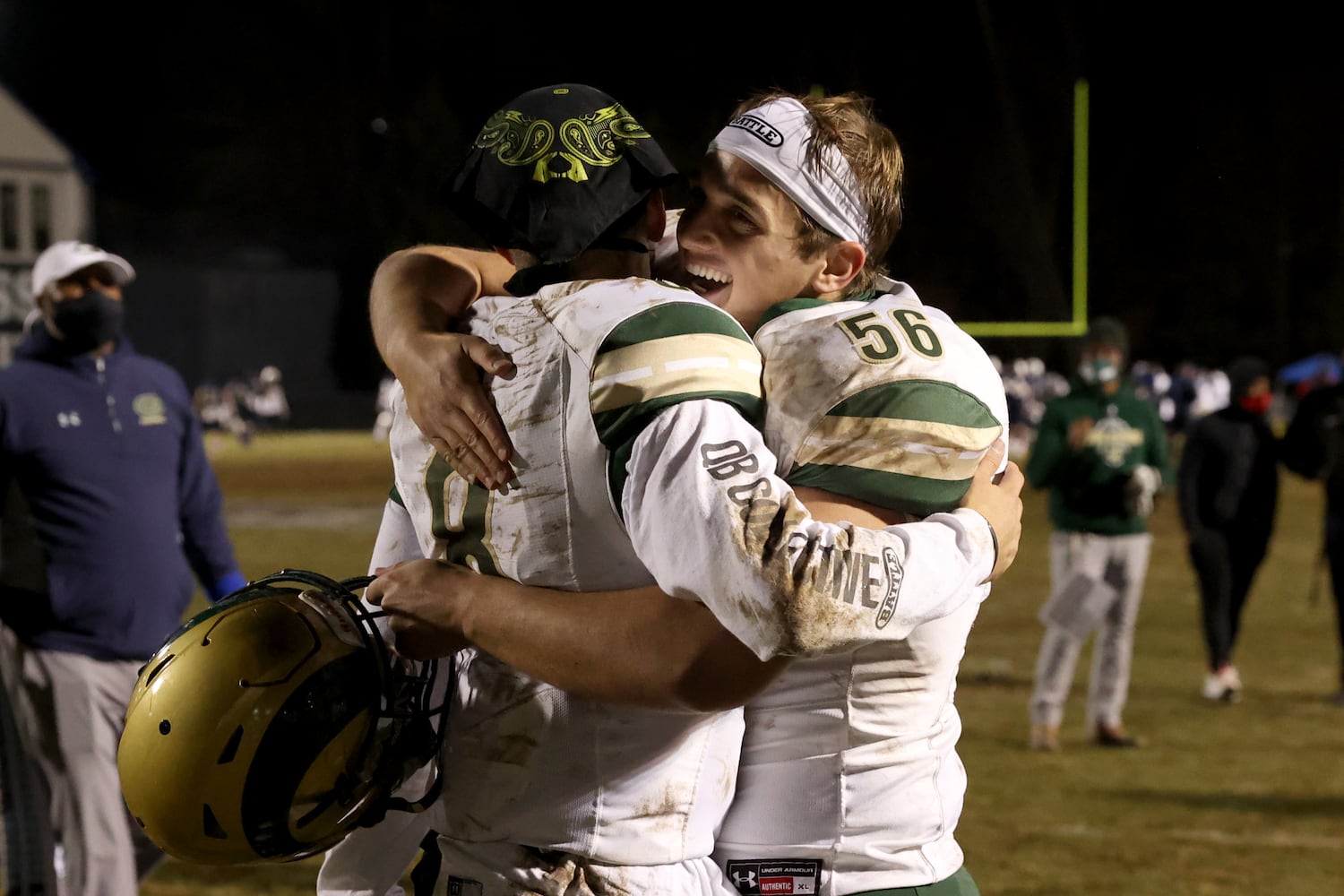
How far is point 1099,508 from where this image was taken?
7.55 meters

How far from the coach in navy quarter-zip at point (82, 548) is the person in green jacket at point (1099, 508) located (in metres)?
4.59

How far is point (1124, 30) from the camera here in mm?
24844

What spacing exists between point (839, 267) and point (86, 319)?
3.18 m

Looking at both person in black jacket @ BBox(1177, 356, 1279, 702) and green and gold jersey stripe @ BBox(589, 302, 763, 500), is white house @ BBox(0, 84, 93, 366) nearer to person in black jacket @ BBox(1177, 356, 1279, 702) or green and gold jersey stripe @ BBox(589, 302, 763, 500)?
person in black jacket @ BBox(1177, 356, 1279, 702)

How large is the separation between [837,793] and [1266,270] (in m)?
42.6

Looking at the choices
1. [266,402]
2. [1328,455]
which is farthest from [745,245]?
[266,402]

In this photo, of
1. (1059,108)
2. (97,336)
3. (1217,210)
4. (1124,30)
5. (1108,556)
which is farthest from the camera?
(1217,210)

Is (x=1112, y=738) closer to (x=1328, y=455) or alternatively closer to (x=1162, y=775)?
(x=1162, y=775)

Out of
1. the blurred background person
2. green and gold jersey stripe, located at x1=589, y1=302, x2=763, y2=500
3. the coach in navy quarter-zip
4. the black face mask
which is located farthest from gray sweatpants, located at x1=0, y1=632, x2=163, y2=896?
the blurred background person

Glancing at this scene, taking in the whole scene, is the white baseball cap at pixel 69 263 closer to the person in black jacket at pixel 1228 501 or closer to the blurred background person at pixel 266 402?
the person in black jacket at pixel 1228 501

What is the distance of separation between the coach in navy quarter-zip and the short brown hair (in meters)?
2.98

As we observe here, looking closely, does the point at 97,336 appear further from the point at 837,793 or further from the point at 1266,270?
the point at 1266,270

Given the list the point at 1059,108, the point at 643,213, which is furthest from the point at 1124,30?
the point at 643,213

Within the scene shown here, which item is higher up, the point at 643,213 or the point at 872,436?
the point at 643,213
